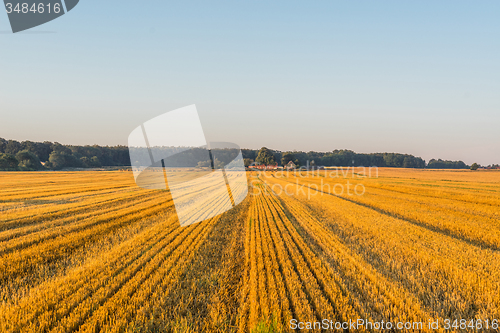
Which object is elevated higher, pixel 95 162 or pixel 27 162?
pixel 95 162

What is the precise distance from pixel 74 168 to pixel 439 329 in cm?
12703

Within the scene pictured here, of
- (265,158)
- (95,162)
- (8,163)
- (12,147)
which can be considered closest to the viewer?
(8,163)

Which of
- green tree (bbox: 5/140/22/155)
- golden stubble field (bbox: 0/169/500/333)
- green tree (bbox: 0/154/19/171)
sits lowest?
golden stubble field (bbox: 0/169/500/333)

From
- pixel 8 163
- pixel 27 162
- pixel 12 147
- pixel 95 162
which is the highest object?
pixel 12 147

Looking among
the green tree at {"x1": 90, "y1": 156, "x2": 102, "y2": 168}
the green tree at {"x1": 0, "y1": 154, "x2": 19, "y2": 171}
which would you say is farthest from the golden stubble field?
the green tree at {"x1": 90, "y1": 156, "x2": 102, "y2": 168}

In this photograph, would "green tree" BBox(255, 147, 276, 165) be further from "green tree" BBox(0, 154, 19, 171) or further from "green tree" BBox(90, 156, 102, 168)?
"green tree" BBox(0, 154, 19, 171)

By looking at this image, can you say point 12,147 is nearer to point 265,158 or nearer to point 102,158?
point 102,158

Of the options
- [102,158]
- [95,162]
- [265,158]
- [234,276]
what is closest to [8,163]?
[95,162]

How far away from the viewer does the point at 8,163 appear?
222 feet

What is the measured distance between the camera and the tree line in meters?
78.9

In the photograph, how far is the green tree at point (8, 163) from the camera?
65812 mm

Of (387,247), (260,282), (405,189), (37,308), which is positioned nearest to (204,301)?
(260,282)

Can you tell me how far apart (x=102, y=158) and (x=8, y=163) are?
5567 centimetres

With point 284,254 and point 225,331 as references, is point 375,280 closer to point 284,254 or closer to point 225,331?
point 284,254
